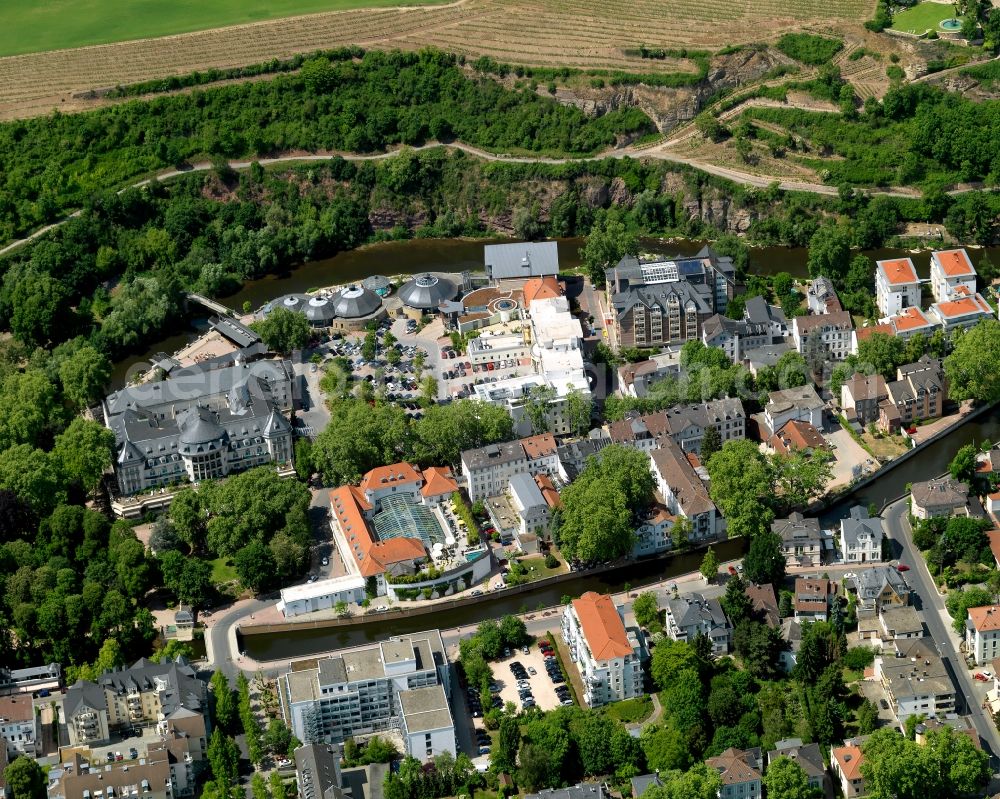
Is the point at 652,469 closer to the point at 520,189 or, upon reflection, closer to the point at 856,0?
the point at 520,189

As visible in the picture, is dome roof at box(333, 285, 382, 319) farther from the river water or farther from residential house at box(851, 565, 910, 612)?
residential house at box(851, 565, 910, 612)

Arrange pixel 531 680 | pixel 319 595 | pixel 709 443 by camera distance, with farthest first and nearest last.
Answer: pixel 709 443
pixel 319 595
pixel 531 680

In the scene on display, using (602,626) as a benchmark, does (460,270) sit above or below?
above

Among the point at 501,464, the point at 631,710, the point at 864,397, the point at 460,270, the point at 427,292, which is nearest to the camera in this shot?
the point at 631,710

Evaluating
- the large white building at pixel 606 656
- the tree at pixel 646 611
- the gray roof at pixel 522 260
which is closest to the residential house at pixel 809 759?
the large white building at pixel 606 656

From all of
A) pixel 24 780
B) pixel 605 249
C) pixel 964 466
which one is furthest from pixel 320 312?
pixel 24 780

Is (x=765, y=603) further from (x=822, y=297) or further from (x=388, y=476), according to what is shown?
(x=822, y=297)

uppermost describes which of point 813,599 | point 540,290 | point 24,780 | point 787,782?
point 540,290

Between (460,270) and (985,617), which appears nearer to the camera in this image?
(985,617)
